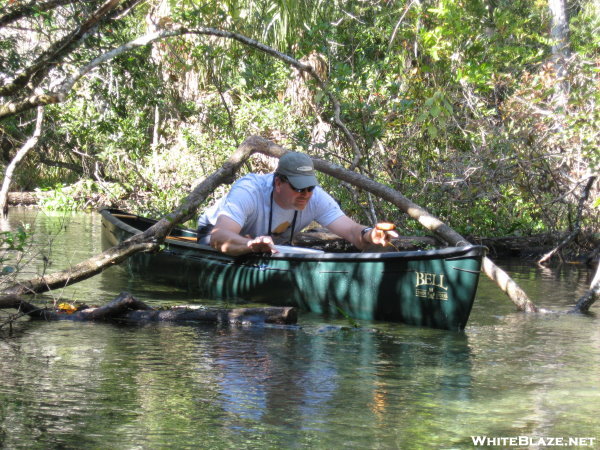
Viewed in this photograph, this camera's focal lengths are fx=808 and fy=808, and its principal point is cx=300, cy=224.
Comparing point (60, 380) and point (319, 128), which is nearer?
point (60, 380)

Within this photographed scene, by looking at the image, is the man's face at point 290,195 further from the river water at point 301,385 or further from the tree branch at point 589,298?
the tree branch at point 589,298

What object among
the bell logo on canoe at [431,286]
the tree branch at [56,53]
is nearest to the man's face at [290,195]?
the bell logo on canoe at [431,286]

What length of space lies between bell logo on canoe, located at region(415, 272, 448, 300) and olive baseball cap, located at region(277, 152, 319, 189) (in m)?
1.23

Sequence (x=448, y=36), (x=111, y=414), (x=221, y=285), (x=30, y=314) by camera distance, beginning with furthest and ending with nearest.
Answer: (x=448, y=36)
(x=221, y=285)
(x=30, y=314)
(x=111, y=414)

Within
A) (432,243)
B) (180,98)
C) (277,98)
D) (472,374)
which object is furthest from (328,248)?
(180,98)

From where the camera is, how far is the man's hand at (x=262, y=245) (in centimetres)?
675

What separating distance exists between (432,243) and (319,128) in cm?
483

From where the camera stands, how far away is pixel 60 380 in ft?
14.6

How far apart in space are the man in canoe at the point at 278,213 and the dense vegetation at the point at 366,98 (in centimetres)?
121

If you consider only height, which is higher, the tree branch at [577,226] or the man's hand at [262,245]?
the tree branch at [577,226]

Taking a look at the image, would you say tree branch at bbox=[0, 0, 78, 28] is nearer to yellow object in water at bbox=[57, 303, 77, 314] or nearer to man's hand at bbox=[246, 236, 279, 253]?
yellow object in water at bbox=[57, 303, 77, 314]

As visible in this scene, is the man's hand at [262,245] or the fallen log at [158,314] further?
the man's hand at [262,245]

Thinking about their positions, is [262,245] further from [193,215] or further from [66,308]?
[66,308]

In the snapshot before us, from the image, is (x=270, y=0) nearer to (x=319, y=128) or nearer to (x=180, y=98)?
(x=319, y=128)
